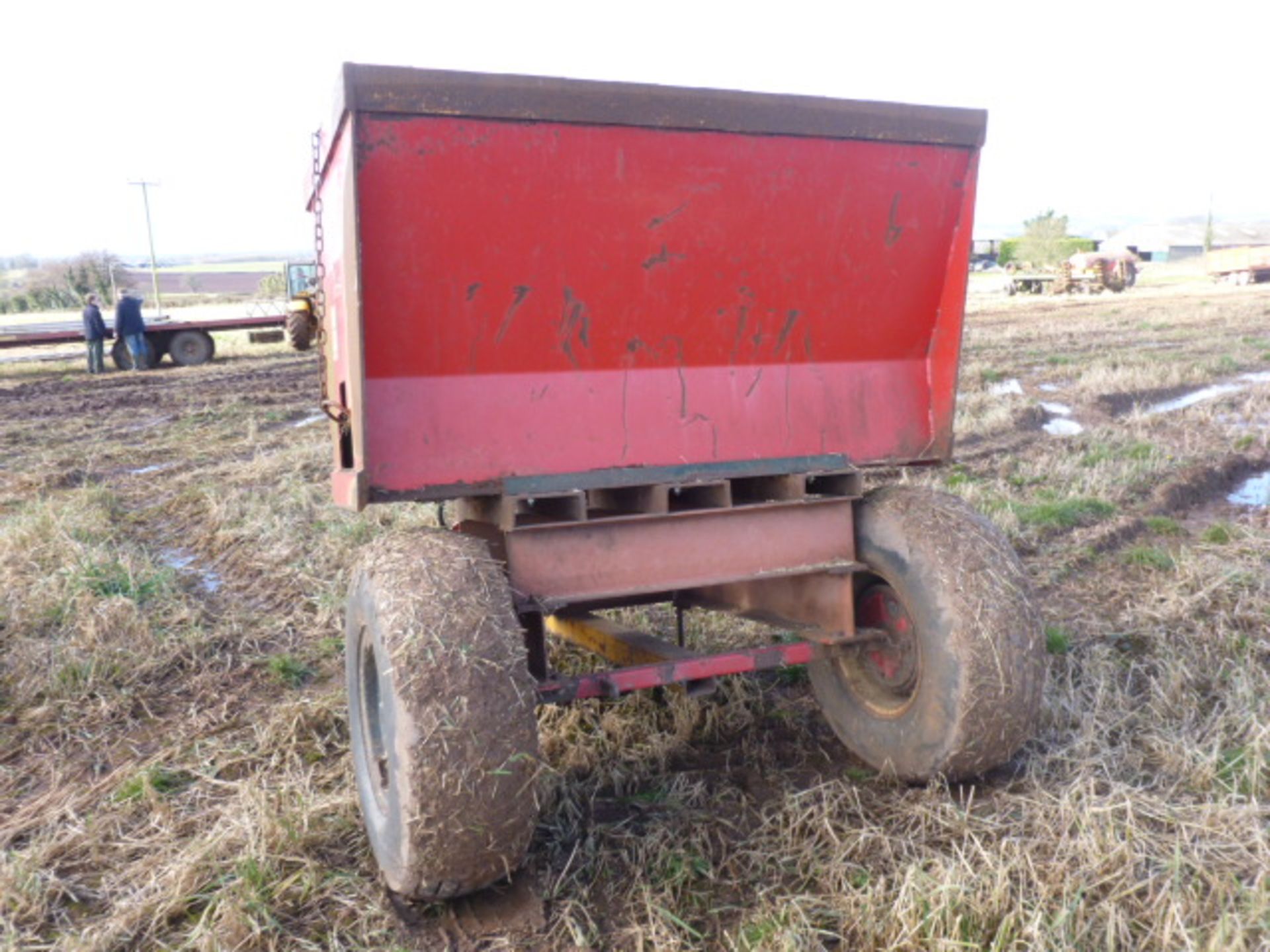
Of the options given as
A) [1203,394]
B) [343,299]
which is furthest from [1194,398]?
[343,299]

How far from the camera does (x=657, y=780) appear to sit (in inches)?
153

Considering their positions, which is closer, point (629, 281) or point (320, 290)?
point (629, 281)

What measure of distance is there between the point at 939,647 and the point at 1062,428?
8120 mm

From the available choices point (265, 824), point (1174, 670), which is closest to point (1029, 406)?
point (1174, 670)

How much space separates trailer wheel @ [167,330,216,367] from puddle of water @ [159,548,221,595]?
52.4ft

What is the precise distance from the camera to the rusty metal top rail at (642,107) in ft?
10.4

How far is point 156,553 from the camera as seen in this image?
7.27 m

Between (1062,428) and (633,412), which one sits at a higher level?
(633,412)

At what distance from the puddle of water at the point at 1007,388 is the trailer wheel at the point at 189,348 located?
15.6 meters

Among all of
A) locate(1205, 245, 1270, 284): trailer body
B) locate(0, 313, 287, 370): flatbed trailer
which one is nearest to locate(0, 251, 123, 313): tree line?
locate(0, 313, 287, 370): flatbed trailer

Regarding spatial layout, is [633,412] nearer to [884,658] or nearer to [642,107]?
[642,107]

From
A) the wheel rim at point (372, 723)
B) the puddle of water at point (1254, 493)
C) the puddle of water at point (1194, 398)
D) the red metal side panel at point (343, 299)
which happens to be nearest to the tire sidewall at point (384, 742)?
the wheel rim at point (372, 723)

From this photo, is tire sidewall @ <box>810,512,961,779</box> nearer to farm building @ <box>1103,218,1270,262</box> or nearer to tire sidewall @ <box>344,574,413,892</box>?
tire sidewall @ <box>344,574,413,892</box>

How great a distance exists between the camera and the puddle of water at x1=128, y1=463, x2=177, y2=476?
10413 millimetres
